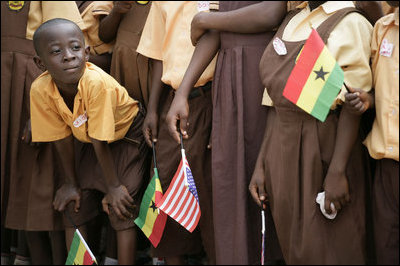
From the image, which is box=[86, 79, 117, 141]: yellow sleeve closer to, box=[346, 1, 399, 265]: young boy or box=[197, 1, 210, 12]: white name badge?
box=[197, 1, 210, 12]: white name badge

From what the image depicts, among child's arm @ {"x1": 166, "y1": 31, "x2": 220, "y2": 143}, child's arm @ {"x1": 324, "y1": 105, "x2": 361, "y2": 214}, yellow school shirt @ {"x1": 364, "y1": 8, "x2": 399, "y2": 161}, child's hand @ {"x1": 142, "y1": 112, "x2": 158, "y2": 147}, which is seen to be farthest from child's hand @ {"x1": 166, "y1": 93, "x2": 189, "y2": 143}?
yellow school shirt @ {"x1": 364, "y1": 8, "x2": 399, "y2": 161}

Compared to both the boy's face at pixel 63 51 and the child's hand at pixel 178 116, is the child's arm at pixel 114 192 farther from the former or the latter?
the boy's face at pixel 63 51

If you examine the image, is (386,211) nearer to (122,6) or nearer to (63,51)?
(63,51)

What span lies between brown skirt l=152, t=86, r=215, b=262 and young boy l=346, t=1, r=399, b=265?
2.81 ft

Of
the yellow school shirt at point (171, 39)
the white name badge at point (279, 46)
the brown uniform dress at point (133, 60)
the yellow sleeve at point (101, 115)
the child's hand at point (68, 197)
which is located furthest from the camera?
the brown uniform dress at point (133, 60)

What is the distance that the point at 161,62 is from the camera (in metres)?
3.04

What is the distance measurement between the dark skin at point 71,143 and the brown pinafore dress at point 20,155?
122 mm

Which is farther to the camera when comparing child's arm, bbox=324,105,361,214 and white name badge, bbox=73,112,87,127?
white name badge, bbox=73,112,87,127

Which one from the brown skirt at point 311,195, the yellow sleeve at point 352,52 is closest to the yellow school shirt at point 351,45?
the yellow sleeve at point 352,52

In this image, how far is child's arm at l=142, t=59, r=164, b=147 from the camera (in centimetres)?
298

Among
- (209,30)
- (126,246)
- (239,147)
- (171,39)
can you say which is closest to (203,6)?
(209,30)

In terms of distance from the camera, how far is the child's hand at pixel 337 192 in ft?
7.52

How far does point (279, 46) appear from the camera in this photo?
2.45 metres

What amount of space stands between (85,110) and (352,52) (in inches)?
47.2
